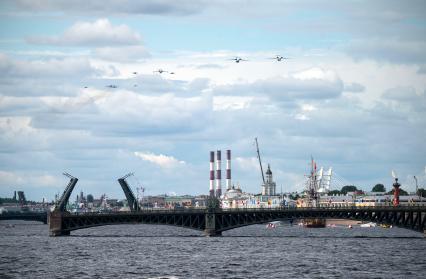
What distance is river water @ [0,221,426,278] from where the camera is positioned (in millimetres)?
98188

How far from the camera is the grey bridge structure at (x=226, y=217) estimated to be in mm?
151125

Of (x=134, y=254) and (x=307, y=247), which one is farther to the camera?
(x=307, y=247)

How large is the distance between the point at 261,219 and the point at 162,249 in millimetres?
25370

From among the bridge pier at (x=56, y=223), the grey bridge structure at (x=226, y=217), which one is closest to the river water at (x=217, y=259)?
the grey bridge structure at (x=226, y=217)

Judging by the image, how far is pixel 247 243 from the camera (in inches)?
5965

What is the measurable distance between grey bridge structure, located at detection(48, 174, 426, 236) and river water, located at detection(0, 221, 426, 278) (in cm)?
371

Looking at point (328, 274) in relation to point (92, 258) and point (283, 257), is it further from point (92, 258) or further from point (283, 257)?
point (92, 258)

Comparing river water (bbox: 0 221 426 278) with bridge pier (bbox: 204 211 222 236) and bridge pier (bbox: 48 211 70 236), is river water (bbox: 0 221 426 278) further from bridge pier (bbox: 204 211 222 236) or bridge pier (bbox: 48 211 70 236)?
bridge pier (bbox: 48 211 70 236)

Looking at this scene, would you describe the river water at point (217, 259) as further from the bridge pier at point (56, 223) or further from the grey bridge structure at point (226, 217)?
the bridge pier at point (56, 223)

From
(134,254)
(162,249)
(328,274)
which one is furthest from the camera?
(162,249)

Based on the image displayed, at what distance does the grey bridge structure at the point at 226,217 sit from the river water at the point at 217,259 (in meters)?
3.71

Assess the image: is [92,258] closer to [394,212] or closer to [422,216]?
[394,212]

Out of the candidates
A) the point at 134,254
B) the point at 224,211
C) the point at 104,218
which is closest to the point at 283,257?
the point at 134,254

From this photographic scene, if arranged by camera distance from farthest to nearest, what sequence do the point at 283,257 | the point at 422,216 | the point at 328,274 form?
1. the point at 422,216
2. the point at 283,257
3. the point at 328,274
